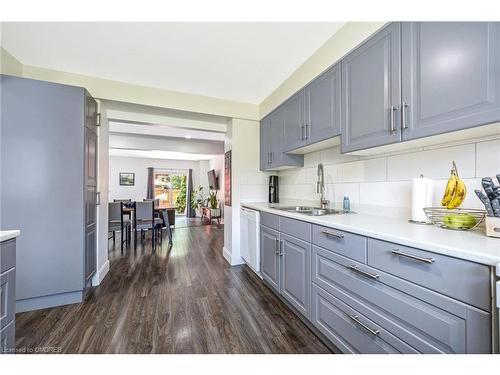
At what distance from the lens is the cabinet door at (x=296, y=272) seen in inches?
61.1

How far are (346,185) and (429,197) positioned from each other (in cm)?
79

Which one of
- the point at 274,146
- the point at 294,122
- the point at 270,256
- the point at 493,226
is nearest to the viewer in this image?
the point at 493,226

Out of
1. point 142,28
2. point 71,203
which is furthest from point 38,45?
point 71,203

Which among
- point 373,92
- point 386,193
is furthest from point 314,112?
point 386,193

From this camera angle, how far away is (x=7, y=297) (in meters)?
1.05

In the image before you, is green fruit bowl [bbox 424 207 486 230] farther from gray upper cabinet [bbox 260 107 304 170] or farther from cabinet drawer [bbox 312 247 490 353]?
gray upper cabinet [bbox 260 107 304 170]

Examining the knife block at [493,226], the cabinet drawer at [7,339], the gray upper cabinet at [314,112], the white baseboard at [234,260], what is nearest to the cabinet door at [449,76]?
the knife block at [493,226]

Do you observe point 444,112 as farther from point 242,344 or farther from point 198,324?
point 198,324

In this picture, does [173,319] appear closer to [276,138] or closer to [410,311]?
[410,311]

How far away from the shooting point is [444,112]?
1.04 m

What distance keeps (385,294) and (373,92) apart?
1230mm

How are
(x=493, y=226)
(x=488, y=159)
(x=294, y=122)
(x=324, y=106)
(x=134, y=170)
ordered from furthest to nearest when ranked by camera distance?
(x=134, y=170) → (x=294, y=122) → (x=324, y=106) → (x=488, y=159) → (x=493, y=226)

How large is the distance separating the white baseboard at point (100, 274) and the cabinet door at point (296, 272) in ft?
6.97
